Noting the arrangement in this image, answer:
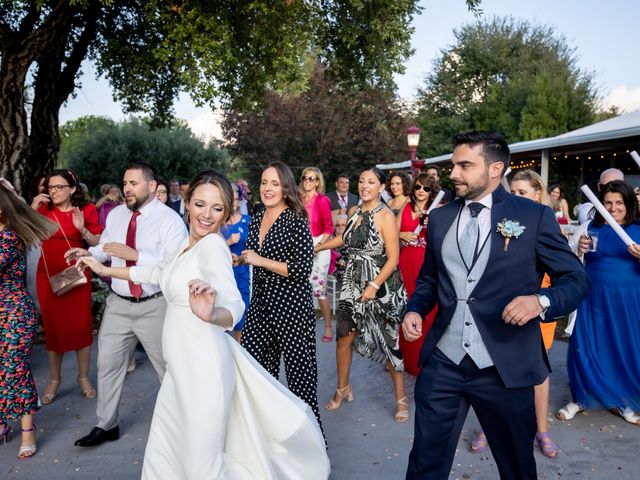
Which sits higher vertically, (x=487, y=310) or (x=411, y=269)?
(x=487, y=310)

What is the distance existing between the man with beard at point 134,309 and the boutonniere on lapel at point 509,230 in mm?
2694

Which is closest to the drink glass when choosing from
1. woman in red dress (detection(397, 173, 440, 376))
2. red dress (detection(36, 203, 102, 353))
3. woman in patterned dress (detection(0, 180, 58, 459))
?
woman in red dress (detection(397, 173, 440, 376))

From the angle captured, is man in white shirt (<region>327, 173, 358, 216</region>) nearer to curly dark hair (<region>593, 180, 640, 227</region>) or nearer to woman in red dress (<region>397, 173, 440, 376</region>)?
woman in red dress (<region>397, 173, 440, 376</region>)

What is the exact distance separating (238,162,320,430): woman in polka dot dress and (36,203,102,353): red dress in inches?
88.8

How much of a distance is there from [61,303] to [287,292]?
8.76 feet

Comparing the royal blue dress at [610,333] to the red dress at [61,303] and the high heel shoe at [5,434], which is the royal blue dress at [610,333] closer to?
the red dress at [61,303]

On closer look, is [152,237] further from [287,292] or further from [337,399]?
[337,399]

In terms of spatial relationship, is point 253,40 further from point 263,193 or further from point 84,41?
point 263,193

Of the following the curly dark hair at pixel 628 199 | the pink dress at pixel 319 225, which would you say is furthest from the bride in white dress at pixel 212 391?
the pink dress at pixel 319 225

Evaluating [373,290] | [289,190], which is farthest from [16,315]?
[373,290]

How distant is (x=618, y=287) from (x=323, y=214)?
366 centimetres

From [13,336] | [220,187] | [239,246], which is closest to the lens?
[220,187]

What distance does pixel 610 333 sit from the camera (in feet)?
16.0

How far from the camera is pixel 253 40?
923cm
